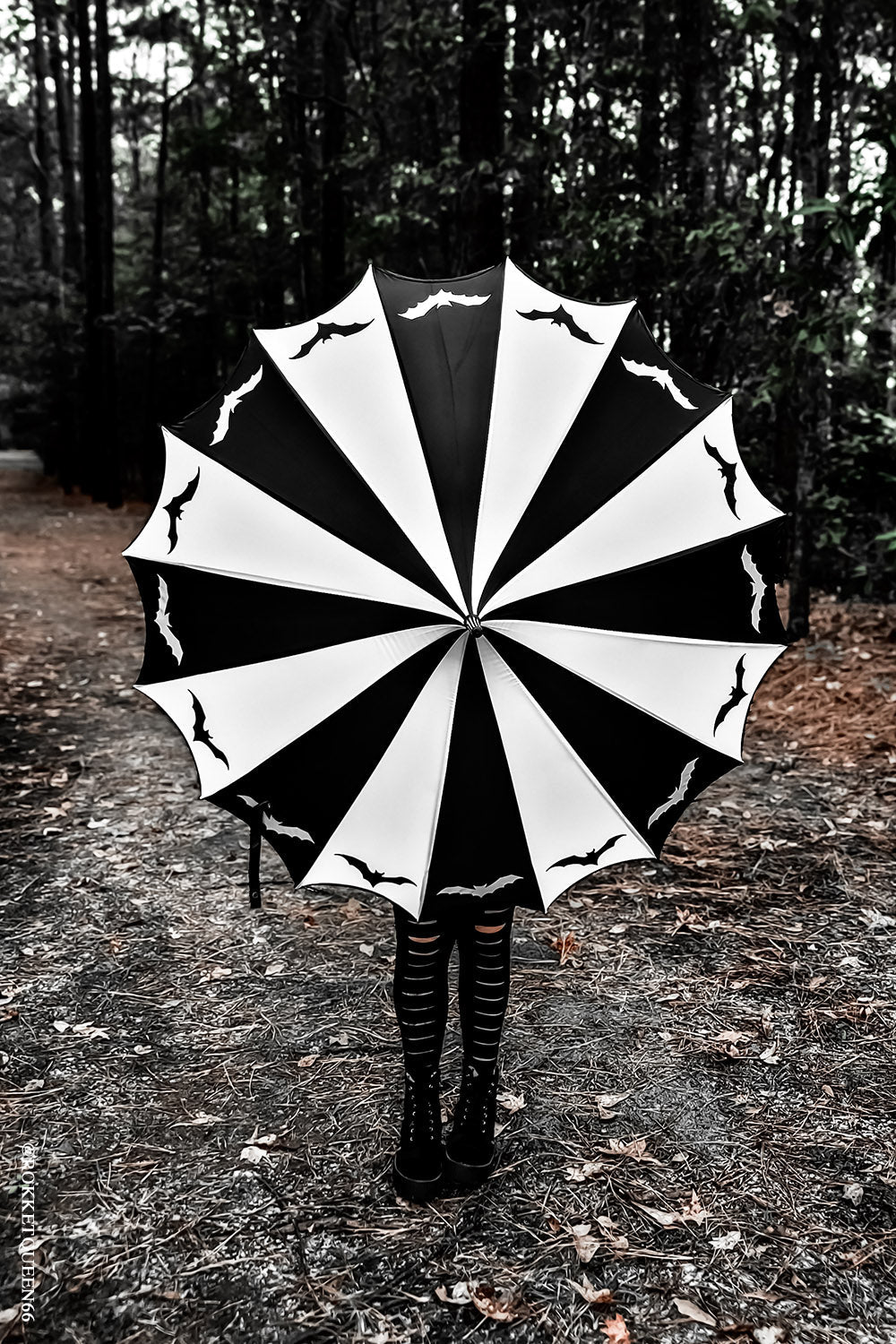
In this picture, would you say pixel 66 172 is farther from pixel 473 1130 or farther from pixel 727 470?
pixel 473 1130

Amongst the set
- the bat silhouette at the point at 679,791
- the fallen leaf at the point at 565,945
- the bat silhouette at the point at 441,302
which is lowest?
the fallen leaf at the point at 565,945

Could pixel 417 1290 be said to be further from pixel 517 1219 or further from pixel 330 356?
pixel 330 356

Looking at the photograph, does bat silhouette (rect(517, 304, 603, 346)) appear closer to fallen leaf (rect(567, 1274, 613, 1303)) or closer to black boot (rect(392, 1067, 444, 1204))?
black boot (rect(392, 1067, 444, 1204))

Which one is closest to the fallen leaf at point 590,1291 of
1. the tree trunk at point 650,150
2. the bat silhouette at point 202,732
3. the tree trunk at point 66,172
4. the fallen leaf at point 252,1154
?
the fallen leaf at point 252,1154

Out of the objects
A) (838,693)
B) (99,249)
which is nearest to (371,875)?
(838,693)

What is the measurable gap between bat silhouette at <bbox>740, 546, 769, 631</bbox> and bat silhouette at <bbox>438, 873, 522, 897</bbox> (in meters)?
0.85

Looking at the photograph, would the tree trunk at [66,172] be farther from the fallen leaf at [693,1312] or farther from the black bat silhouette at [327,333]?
the fallen leaf at [693,1312]

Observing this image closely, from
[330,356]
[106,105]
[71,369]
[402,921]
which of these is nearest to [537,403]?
[330,356]

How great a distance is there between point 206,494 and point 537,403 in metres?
0.81

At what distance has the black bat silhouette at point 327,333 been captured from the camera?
2471 mm

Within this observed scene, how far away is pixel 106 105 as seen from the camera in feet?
66.3

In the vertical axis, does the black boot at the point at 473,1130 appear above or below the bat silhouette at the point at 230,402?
below

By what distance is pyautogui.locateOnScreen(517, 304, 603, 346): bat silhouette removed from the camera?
97.5 inches

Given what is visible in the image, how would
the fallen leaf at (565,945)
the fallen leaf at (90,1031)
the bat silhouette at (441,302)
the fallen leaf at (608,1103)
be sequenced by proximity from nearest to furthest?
1. the bat silhouette at (441,302)
2. the fallen leaf at (608,1103)
3. the fallen leaf at (90,1031)
4. the fallen leaf at (565,945)
